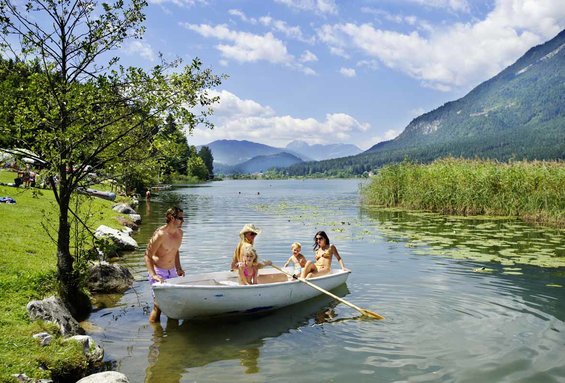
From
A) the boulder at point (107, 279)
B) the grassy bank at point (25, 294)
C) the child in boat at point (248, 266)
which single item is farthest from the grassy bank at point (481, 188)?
the grassy bank at point (25, 294)

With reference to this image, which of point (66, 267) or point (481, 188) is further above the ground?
point (481, 188)

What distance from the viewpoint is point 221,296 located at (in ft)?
31.5

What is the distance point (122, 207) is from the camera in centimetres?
3069

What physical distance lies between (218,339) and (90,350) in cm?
251

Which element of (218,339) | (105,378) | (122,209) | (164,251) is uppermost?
(122,209)

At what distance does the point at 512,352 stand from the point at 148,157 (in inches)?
316

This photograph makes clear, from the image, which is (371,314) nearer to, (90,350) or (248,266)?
(248,266)

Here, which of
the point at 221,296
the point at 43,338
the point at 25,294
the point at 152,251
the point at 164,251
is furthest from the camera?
the point at 164,251

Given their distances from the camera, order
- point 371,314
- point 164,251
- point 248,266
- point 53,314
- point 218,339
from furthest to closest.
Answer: point 248,266, point 371,314, point 164,251, point 218,339, point 53,314

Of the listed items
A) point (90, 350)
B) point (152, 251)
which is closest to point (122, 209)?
point (152, 251)

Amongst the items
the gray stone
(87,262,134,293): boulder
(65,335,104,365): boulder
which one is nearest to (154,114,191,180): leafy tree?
(65,335,104,365): boulder

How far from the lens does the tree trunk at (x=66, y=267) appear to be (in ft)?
31.6

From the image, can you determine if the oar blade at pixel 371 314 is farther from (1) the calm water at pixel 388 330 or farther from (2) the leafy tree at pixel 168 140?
(2) the leafy tree at pixel 168 140

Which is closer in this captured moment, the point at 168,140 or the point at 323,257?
the point at 168,140
